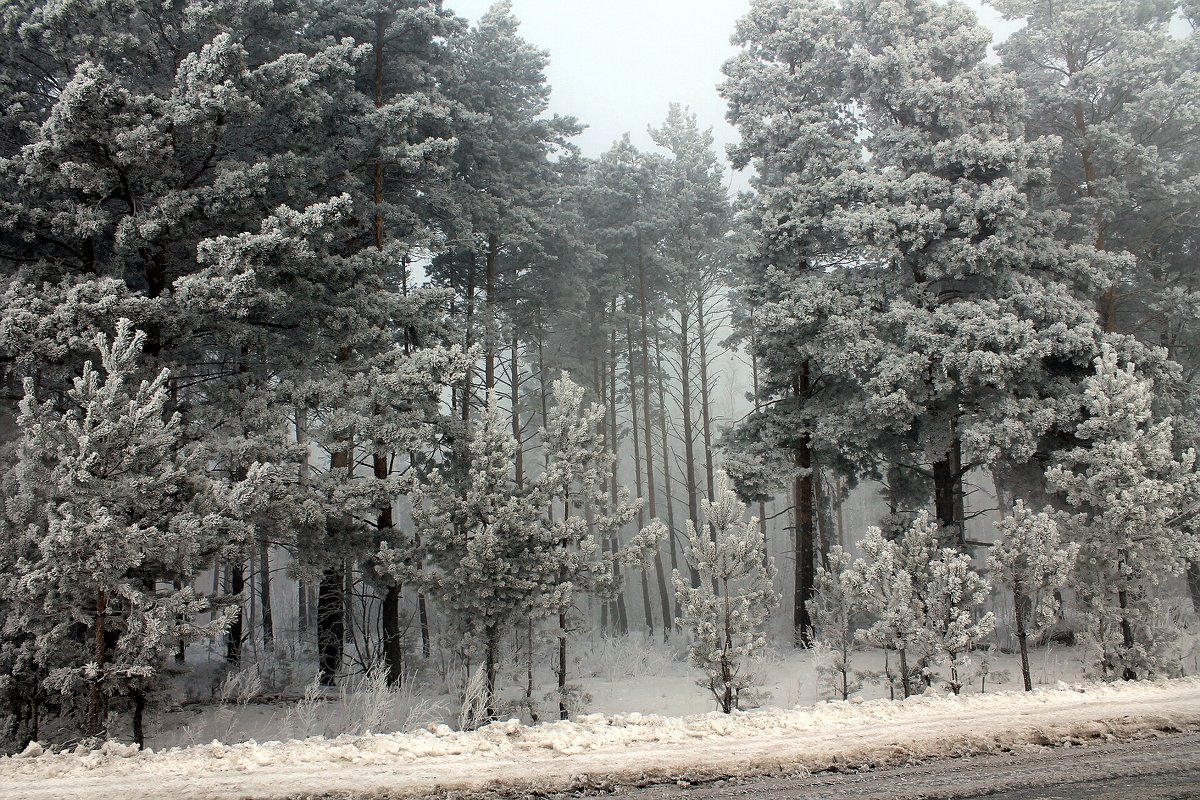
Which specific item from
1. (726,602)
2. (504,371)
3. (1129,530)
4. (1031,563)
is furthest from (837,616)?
(504,371)

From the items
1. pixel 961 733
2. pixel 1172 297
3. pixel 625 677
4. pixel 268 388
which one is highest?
pixel 1172 297

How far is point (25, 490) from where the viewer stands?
27.7 feet

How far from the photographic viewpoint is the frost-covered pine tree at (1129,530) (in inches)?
412

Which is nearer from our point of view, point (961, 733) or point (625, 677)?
point (961, 733)

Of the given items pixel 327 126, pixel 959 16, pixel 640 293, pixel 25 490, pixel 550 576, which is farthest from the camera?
pixel 640 293

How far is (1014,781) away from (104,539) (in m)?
9.63

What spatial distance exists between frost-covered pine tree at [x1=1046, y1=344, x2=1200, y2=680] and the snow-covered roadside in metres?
2.22

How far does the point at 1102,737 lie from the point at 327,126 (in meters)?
15.4

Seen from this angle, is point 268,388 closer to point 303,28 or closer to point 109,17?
point 109,17

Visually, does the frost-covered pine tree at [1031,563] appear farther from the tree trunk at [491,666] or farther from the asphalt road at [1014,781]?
the tree trunk at [491,666]

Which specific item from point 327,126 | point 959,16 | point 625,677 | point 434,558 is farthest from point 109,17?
point 959,16

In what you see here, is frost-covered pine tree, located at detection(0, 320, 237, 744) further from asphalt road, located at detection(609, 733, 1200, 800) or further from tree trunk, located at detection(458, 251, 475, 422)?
tree trunk, located at detection(458, 251, 475, 422)

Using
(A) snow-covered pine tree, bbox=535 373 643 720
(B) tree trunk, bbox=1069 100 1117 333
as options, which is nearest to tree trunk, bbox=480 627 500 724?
(A) snow-covered pine tree, bbox=535 373 643 720

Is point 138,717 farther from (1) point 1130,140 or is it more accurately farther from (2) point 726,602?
(1) point 1130,140
